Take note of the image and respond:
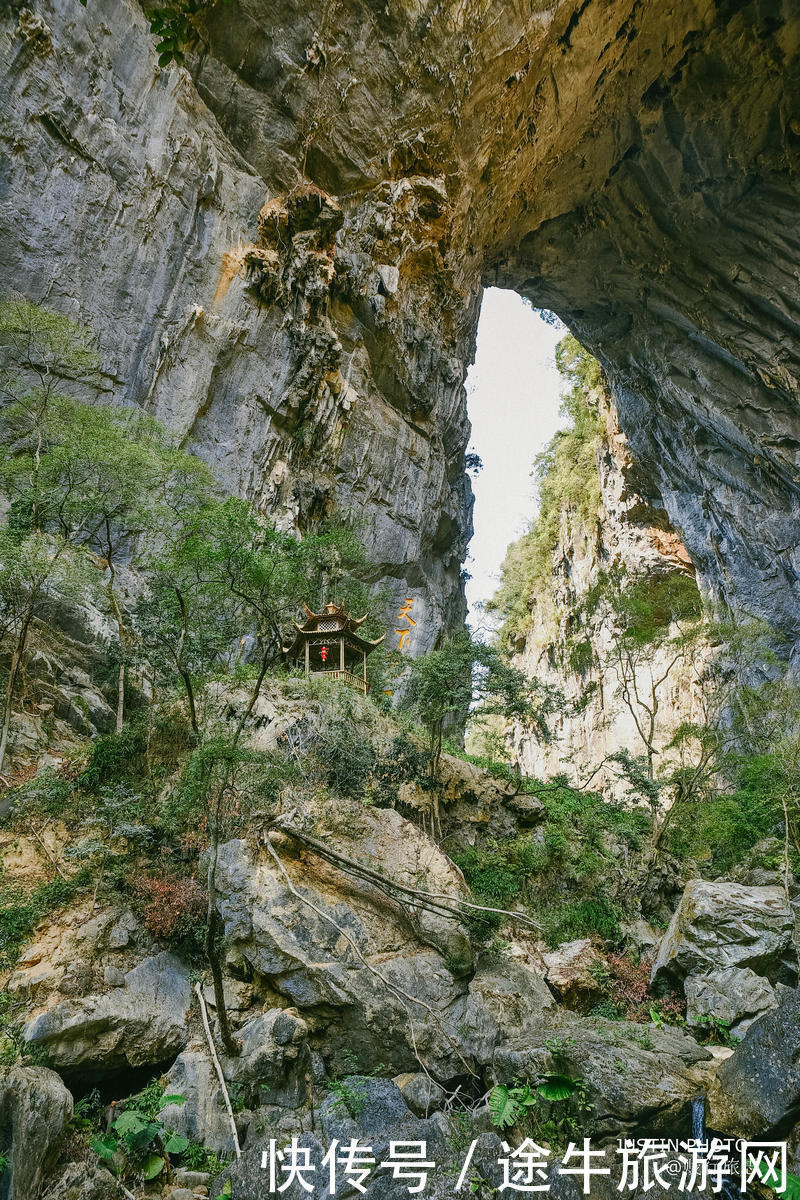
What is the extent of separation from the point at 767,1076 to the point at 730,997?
3014 mm

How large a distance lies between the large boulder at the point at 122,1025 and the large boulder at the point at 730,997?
6.28 m

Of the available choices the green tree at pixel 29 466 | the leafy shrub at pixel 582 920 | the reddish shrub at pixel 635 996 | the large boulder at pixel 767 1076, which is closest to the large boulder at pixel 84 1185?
the green tree at pixel 29 466

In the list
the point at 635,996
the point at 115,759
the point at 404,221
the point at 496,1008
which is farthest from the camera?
the point at 404,221

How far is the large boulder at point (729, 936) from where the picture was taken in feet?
29.1

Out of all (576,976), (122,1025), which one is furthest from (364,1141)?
(576,976)

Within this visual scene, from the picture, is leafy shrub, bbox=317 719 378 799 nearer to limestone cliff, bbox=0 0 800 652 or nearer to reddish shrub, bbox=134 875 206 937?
reddish shrub, bbox=134 875 206 937

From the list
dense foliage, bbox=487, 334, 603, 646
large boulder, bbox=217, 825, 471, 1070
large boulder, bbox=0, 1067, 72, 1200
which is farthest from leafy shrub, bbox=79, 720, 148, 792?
dense foliage, bbox=487, 334, 603, 646

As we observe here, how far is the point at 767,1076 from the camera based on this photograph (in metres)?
5.80

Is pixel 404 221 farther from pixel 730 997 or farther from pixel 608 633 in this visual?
pixel 730 997

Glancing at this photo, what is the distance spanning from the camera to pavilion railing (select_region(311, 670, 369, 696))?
13.9m

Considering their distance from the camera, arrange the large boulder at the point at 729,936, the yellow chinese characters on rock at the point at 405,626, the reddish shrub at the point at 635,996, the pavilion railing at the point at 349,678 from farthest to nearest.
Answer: the yellow chinese characters on rock at the point at 405,626, the pavilion railing at the point at 349,678, the reddish shrub at the point at 635,996, the large boulder at the point at 729,936

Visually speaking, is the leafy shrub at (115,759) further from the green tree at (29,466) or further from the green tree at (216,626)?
the green tree at (29,466)

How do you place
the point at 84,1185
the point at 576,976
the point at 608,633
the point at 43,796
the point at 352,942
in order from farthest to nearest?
the point at 608,633 → the point at 576,976 → the point at 43,796 → the point at 352,942 → the point at 84,1185

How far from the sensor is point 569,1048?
635 cm
